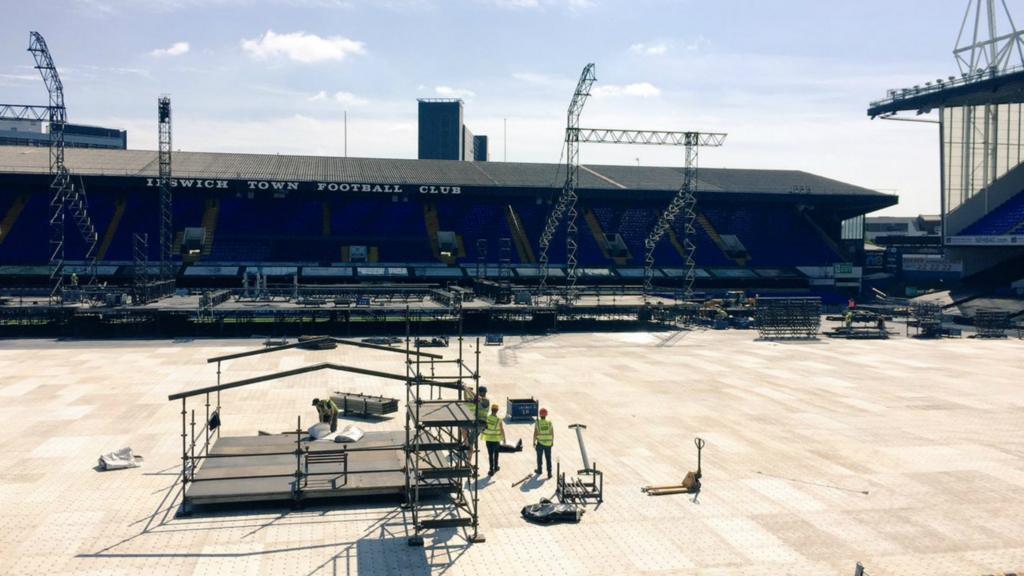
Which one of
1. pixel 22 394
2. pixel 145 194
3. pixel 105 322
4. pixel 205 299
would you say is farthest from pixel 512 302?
pixel 145 194

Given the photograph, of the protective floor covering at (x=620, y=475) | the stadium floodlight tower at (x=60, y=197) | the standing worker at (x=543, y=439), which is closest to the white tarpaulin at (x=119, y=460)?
the protective floor covering at (x=620, y=475)

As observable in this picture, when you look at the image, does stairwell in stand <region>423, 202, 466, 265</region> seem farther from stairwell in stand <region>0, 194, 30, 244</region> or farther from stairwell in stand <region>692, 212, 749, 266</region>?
stairwell in stand <region>0, 194, 30, 244</region>

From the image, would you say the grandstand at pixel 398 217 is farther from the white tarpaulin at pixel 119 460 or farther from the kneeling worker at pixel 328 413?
the white tarpaulin at pixel 119 460

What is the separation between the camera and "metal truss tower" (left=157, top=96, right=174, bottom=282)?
256 ft

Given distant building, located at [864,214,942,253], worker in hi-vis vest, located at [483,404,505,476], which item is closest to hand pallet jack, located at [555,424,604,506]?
worker in hi-vis vest, located at [483,404,505,476]

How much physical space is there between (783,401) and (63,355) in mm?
39894

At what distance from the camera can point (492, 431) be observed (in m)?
24.0

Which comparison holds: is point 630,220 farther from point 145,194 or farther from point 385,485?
point 385,485

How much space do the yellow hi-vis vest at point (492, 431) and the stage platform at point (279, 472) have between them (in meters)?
2.73

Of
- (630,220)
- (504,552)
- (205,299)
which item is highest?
(630,220)

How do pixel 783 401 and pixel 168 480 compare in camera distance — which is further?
pixel 783 401

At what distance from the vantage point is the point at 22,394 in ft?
114

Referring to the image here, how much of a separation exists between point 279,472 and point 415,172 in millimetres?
80114

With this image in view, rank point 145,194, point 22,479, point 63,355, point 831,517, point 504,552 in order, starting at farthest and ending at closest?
1. point 145,194
2. point 63,355
3. point 22,479
4. point 831,517
5. point 504,552
